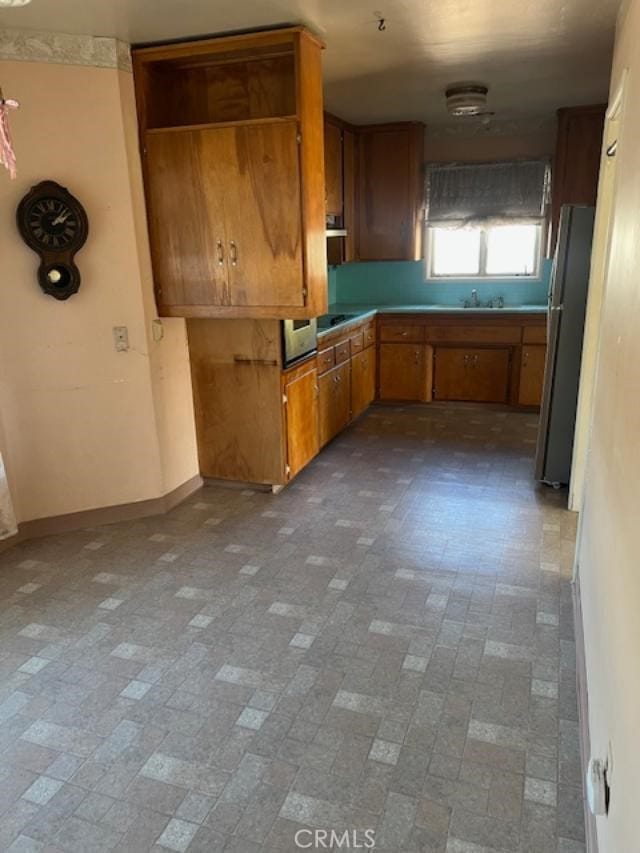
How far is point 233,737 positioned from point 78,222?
2517 millimetres

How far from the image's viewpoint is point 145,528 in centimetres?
342

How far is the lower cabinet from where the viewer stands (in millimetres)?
5352

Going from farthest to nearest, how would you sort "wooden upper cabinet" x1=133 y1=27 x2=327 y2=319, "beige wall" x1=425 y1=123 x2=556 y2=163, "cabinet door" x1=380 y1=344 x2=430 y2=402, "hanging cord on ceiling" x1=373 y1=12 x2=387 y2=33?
"cabinet door" x1=380 y1=344 x2=430 y2=402 → "beige wall" x1=425 y1=123 x2=556 y2=163 → "wooden upper cabinet" x1=133 y1=27 x2=327 y2=319 → "hanging cord on ceiling" x1=373 y1=12 x2=387 y2=33

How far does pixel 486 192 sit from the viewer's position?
5441 millimetres

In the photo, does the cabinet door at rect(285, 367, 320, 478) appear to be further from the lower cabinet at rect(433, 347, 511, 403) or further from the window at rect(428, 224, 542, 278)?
the window at rect(428, 224, 542, 278)

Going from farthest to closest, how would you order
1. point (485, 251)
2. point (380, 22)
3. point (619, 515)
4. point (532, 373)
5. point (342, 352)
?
point (485, 251), point (532, 373), point (342, 352), point (380, 22), point (619, 515)

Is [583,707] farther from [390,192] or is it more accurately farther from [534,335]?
[390,192]

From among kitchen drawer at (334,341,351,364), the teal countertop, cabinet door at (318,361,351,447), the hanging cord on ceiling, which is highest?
the hanging cord on ceiling

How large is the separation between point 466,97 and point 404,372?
2300 mm

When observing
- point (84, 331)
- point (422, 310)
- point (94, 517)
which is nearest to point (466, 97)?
point (422, 310)

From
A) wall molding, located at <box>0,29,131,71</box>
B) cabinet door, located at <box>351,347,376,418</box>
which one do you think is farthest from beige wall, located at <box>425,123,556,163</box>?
wall molding, located at <box>0,29,131,71</box>

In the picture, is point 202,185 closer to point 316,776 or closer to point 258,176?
point 258,176

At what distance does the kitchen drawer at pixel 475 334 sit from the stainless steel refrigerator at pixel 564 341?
1.62m

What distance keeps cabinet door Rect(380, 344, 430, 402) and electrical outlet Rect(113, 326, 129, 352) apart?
110 inches
